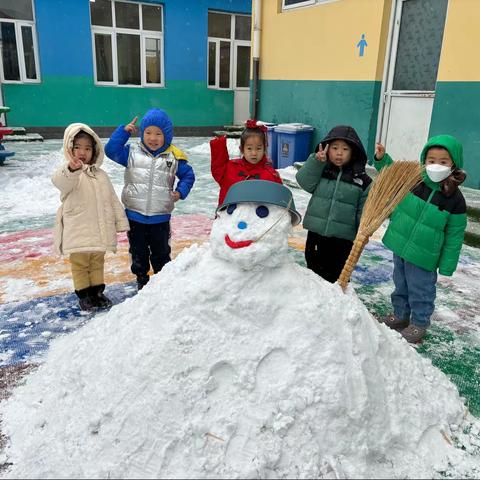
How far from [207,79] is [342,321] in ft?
39.8

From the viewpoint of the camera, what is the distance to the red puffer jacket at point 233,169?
123 inches

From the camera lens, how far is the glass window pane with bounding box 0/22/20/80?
11.0m

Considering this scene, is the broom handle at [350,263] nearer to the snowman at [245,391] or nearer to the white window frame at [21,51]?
the snowman at [245,391]

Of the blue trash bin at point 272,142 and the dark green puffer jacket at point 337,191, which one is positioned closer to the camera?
the dark green puffer jacket at point 337,191

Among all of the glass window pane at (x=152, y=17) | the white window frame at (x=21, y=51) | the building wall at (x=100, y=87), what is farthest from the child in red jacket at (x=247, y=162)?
the glass window pane at (x=152, y=17)

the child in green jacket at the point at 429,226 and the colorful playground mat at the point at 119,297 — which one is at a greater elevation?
the child in green jacket at the point at 429,226

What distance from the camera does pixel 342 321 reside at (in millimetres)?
1932

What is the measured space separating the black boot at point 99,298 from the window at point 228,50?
11.1 meters

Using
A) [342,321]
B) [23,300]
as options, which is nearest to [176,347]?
[342,321]

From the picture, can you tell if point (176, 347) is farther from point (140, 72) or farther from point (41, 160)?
point (140, 72)

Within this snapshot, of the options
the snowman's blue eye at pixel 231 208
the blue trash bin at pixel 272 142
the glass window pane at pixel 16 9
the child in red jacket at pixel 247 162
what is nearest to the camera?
the snowman's blue eye at pixel 231 208

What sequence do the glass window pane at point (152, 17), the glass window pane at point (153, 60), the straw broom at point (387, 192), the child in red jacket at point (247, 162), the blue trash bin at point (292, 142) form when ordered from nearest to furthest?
the straw broom at point (387, 192)
the child in red jacket at point (247, 162)
the blue trash bin at point (292, 142)
the glass window pane at point (152, 17)
the glass window pane at point (153, 60)

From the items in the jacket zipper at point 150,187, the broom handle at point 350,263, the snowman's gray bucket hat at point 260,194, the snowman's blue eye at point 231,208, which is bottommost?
the broom handle at point 350,263

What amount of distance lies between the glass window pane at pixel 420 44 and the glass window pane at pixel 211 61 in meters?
7.59
